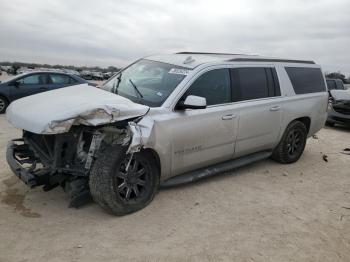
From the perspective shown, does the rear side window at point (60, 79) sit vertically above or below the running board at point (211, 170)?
above

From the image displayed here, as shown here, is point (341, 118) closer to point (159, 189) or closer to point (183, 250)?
point (159, 189)

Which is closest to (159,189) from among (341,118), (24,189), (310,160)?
(24,189)

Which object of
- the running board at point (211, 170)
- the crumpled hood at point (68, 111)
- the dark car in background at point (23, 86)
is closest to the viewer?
the crumpled hood at point (68, 111)

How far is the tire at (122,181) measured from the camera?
413 centimetres

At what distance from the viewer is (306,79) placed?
6.96 m

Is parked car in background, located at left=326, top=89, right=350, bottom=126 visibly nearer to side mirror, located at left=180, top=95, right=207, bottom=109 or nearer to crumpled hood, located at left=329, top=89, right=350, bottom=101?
crumpled hood, located at left=329, top=89, right=350, bottom=101

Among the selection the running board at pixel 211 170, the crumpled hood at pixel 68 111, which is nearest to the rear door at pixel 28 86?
the crumpled hood at pixel 68 111

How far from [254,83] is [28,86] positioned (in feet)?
29.6

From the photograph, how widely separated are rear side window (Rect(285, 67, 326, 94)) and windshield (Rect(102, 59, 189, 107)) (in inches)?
92.9

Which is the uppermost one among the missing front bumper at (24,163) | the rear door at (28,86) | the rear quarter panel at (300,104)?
the rear quarter panel at (300,104)

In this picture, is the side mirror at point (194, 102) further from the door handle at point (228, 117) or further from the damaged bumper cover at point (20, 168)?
the damaged bumper cover at point (20, 168)

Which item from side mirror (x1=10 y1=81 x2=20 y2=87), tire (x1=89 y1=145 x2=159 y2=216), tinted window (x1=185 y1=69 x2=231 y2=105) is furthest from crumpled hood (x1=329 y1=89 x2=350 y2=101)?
side mirror (x1=10 y1=81 x2=20 y2=87)

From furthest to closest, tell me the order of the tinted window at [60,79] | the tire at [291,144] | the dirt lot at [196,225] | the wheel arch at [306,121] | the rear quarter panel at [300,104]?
the tinted window at [60,79]
the wheel arch at [306,121]
the tire at [291,144]
the rear quarter panel at [300,104]
the dirt lot at [196,225]

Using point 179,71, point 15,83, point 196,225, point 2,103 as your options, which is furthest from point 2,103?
point 196,225
